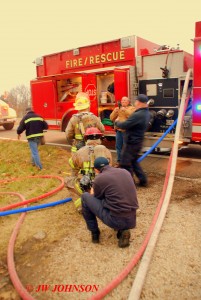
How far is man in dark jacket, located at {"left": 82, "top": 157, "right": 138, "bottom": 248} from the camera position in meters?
3.22

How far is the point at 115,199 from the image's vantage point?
3221 millimetres

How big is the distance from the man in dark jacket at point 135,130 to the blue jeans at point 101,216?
6.05ft

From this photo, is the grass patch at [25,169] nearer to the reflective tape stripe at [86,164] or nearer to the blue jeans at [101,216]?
the reflective tape stripe at [86,164]

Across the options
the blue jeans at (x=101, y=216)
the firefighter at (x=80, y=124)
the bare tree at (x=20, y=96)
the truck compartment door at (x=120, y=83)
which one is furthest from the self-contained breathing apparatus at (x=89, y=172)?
the bare tree at (x=20, y=96)

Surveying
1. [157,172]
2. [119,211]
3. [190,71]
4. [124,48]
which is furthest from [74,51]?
[119,211]

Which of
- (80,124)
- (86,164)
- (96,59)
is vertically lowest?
(86,164)

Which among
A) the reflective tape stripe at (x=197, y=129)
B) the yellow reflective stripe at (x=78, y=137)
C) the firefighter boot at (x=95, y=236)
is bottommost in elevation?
the firefighter boot at (x=95, y=236)

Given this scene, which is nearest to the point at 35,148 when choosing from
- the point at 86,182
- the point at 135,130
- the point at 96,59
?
the point at 135,130

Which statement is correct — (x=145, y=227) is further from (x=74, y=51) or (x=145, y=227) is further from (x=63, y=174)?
(x=74, y=51)

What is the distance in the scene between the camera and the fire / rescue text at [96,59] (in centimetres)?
850

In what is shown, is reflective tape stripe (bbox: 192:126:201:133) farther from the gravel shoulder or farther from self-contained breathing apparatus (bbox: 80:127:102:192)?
self-contained breathing apparatus (bbox: 80:127:102:192)

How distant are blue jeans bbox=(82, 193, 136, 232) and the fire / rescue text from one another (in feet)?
19.3

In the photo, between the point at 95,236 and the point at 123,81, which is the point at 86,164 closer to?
the point at 95,236

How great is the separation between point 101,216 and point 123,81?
16.6 ft
